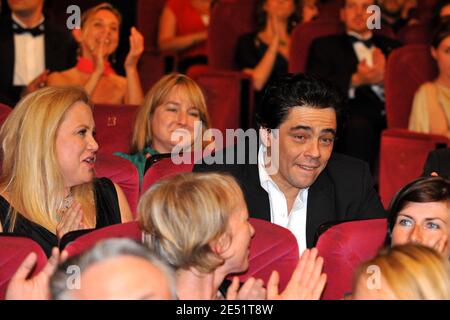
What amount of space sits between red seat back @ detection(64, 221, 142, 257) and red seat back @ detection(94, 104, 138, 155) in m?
1.22

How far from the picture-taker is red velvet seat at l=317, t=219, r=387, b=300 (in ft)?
6.74

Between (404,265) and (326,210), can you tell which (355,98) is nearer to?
(326,210)

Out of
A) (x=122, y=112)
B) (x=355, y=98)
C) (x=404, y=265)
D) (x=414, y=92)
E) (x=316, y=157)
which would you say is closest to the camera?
(x=404, y=265)

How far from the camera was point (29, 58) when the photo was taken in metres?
4.05

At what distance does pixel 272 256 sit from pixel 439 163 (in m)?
0.91

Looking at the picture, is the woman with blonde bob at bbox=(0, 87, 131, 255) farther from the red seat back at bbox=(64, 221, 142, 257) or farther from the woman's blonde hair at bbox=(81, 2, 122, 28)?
the woman's blonde hair at bbox=(81, 2, 122, 28)

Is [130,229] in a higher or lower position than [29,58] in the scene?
lower

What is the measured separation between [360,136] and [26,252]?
242 centimetres

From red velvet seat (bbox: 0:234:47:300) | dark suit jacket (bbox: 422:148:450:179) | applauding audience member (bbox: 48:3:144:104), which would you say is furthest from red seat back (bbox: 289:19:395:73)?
red velvet seat (bbox: 0:234:47:300)

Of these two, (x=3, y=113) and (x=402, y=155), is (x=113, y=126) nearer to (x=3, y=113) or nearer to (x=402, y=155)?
(x=3, y=113)

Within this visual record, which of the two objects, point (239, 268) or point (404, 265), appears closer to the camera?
point (404, 265)

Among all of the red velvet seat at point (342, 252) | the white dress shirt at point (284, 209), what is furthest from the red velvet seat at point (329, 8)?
the red velvet seat at point (342, 252)

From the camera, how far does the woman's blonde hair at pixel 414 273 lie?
1583 millimetres
